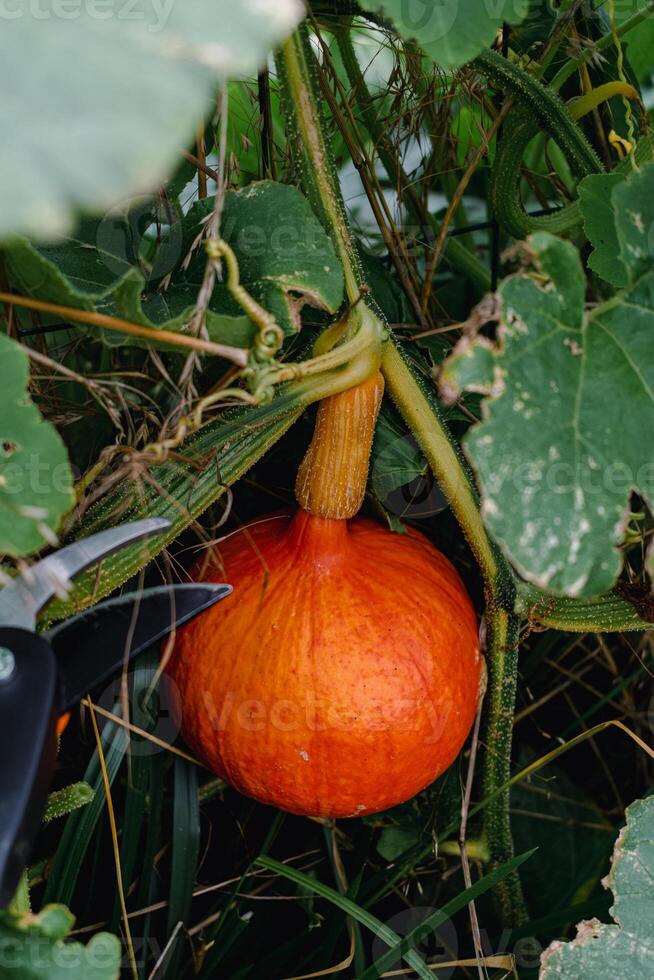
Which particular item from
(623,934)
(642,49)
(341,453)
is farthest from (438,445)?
(642,49)

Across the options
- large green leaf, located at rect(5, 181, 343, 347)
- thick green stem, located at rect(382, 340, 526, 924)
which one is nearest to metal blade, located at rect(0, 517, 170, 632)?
large green leaf, located at rect(5, 181, 343, 347)

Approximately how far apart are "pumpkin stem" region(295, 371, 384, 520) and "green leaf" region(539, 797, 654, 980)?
0.36 m

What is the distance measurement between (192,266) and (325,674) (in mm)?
352

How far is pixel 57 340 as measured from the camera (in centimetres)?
116

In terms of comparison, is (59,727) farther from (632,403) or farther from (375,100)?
(375,100)

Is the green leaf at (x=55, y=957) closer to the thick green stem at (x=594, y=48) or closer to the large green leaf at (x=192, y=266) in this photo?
the large green leaf at (x=192, y=266)

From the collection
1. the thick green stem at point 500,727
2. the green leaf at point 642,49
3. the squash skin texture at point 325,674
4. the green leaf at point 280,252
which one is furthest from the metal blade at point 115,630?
the green leaf at point 642,49

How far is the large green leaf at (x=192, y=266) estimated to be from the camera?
61 centimetres

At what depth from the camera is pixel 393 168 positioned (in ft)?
3.45

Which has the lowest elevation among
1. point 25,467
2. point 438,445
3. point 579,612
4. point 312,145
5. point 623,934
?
point 623,934

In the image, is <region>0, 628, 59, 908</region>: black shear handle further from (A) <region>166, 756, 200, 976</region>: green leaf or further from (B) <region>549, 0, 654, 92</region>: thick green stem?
(B) <region>549, 0, 654, 92</region>: thick green stem

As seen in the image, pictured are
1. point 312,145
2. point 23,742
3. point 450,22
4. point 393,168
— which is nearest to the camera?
point 23,742

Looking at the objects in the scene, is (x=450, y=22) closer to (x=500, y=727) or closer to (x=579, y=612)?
(x=579, y=612)

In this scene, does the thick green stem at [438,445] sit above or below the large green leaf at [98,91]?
below
